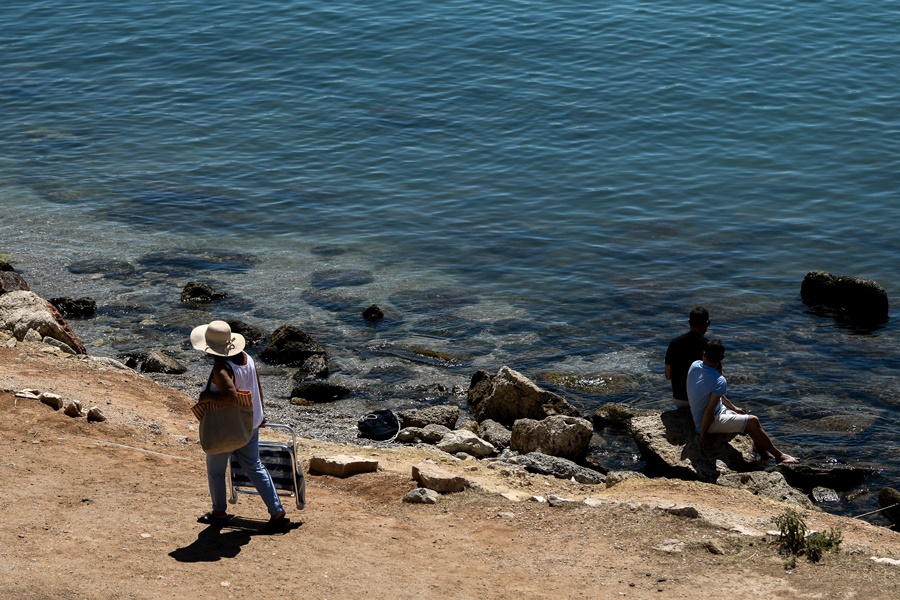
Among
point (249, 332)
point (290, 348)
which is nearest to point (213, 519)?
point (290, 348)

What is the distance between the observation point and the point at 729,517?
980cm

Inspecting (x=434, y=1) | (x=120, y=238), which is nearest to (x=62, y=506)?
(x=120, y=238)

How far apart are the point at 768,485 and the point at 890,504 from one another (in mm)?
1294

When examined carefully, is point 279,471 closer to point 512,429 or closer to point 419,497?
point 419,497

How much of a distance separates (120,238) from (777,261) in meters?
12.6

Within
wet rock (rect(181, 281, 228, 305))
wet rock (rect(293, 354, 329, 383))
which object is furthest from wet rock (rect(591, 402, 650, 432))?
wet rock (rect(181, 281, 228, 305))

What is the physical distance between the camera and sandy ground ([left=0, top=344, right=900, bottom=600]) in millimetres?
8297

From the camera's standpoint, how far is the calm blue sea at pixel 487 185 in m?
17.2

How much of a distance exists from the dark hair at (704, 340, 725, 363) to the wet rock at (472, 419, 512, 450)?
2652 millimetres

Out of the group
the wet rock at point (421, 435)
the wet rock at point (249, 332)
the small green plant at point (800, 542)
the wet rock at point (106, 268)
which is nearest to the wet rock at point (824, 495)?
the small green plant at point (800, 542)

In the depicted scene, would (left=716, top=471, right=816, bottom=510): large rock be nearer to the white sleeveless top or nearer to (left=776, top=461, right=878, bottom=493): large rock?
(left=776, top=461, right=878, bottom=493): large rock

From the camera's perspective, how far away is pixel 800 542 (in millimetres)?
8953

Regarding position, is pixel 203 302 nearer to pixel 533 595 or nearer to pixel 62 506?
pixel 62 506

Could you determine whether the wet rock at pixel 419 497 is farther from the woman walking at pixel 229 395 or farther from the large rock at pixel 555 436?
the large rock at pixel 555 436
